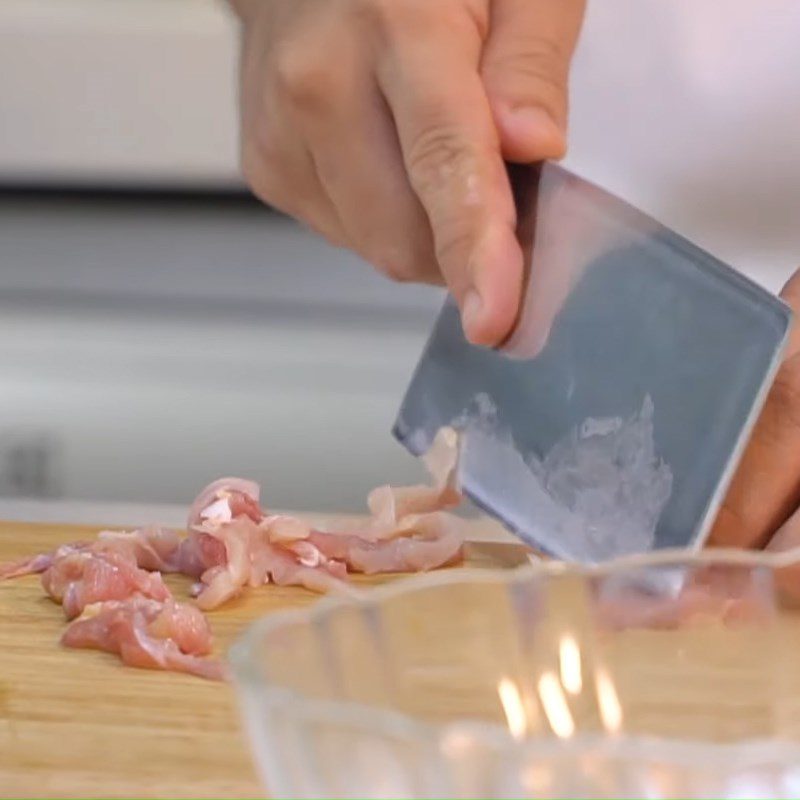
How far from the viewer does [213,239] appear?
6.61 ft

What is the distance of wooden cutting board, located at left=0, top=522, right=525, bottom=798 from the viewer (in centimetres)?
85

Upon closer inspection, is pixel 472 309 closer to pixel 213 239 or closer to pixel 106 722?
pixel 106 722

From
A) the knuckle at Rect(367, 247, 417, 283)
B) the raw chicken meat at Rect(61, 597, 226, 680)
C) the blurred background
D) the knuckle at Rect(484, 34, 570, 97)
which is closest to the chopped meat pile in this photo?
the raw chicken meat at Rect(61, 597, 226, 680)

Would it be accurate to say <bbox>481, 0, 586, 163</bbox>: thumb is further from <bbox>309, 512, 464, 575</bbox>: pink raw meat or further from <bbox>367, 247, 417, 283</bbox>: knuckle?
<bbox>309, 512, 464, 575</bbox>: pink raw meat

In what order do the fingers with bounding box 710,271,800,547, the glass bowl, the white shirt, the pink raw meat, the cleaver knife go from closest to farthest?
the glass bowl, the cleaver knife, the fingers with bounding box 710,271,800,547, the pink raw meat, the white shirt

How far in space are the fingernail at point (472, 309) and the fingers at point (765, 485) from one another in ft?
0.73

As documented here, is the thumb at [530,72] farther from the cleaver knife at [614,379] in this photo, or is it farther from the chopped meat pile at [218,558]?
the chopped meat pile at [218,558]

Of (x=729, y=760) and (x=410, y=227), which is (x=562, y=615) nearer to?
(x=729, y=760)

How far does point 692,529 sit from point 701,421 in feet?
0.22

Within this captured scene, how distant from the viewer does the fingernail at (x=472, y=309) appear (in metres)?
1.01

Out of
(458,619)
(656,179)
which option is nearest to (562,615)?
(458,619)

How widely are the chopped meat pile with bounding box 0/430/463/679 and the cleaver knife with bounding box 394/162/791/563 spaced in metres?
0.09

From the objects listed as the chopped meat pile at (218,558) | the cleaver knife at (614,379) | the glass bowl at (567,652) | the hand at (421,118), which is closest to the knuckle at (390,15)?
the hand at (421,118)

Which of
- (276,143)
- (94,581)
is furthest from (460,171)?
(94,581)
